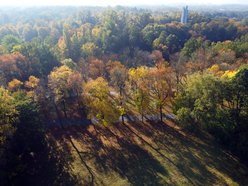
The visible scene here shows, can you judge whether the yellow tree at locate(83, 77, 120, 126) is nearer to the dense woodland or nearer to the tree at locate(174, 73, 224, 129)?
the dense woodland

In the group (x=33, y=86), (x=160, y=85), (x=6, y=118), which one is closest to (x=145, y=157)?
(x=160, y=85)

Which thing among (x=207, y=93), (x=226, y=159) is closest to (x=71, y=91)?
(x=207, y=93)

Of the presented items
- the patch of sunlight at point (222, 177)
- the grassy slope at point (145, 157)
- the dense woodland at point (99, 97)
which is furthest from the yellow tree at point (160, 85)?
the patch of sunlight at point (222, 177)

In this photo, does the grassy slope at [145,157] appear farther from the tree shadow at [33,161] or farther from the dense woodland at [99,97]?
the dense woodland at [99,97]

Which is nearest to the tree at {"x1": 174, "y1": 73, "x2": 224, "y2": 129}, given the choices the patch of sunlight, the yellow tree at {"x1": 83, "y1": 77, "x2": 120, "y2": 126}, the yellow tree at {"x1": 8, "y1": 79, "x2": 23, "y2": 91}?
the patch of sunlight

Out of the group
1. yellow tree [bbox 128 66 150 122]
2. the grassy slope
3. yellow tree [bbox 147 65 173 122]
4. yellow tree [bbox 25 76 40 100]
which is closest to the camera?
the grassy slope

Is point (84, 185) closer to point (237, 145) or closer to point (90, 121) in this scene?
point (90, 121)
